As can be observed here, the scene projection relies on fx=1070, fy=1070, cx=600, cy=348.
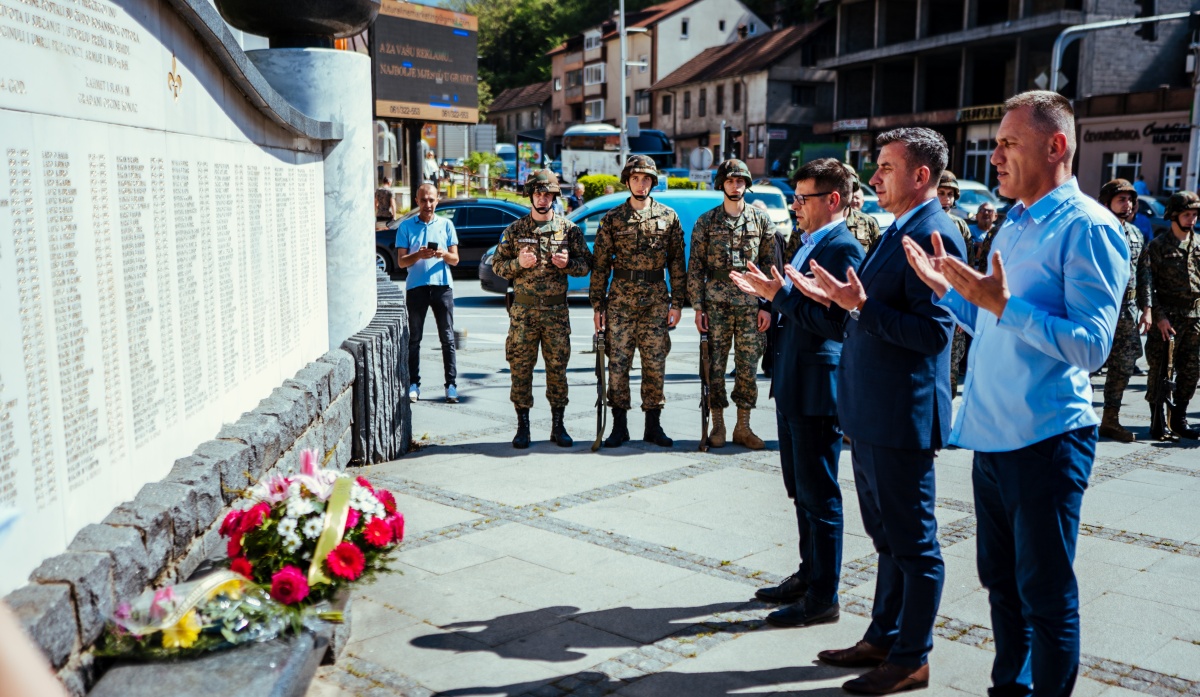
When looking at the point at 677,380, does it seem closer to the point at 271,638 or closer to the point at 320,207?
the point at 320,207

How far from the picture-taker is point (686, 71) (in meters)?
63.5

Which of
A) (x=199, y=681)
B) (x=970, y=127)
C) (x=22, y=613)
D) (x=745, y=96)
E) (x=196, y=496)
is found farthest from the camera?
(x=745, y=96)

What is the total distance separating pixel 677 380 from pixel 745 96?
4683 cm

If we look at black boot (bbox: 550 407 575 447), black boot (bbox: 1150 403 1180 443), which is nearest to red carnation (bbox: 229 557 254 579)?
black boot (bbox: 550 407 575 447)

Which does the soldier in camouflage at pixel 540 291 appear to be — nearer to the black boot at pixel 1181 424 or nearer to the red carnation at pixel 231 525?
the red carnation at pixel 231 525

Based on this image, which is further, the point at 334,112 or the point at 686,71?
the point at 686,71

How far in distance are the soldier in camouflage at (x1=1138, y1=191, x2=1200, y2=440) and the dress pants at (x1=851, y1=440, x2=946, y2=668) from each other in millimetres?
5823

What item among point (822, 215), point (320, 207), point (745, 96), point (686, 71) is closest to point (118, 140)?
point (822, 215)

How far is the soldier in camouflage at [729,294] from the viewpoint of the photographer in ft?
26.7

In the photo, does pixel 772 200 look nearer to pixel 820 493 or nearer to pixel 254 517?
pixel 820 493

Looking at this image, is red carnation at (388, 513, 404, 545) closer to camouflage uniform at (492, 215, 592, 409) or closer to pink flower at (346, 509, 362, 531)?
pink flower at (346, 509, 362, 531)

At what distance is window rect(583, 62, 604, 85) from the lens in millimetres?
73688

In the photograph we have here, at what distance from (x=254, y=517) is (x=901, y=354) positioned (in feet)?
7.76

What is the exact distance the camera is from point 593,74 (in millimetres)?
74562
